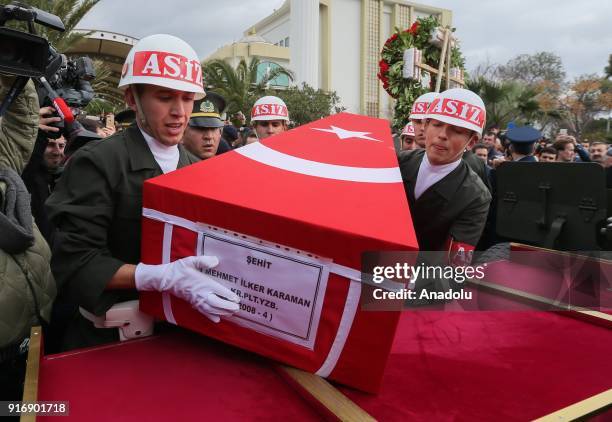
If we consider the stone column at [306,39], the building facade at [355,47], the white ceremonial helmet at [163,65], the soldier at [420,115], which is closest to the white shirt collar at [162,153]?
the white ceremonial helmet at [163,65]

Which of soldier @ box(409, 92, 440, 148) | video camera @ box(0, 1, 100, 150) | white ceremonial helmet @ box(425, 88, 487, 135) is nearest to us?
video camera @ box(0, 1, 100, 150)

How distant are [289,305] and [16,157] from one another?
4.54ft

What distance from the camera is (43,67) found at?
5.17ft

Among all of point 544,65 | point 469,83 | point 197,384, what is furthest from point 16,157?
point 544,65

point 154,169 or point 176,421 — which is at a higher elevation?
point 154,169

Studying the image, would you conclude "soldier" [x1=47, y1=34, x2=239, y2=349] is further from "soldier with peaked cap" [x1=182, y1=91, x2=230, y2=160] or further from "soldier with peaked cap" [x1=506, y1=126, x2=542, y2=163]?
"soldier with peaked cap" [x1=506, y1=126, x2=542, y2=163]

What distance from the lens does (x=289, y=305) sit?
117 centimetres

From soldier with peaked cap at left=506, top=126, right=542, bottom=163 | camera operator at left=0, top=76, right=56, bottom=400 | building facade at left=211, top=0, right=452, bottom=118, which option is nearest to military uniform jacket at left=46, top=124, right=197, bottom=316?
camera operator at left=0, top=76, right=56, bottom=400

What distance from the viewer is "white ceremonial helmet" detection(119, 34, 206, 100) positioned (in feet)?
4.60

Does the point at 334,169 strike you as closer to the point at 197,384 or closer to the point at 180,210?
the point at 180,210

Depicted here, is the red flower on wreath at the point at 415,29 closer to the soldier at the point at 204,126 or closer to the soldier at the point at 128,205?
the soldier at the point at 204,126

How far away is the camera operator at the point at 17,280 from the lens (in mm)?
1347

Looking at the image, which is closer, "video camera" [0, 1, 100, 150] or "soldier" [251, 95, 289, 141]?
"video camera" [0, 1, 100, 150]

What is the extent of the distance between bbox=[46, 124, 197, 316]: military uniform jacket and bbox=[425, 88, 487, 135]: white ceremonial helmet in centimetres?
156
